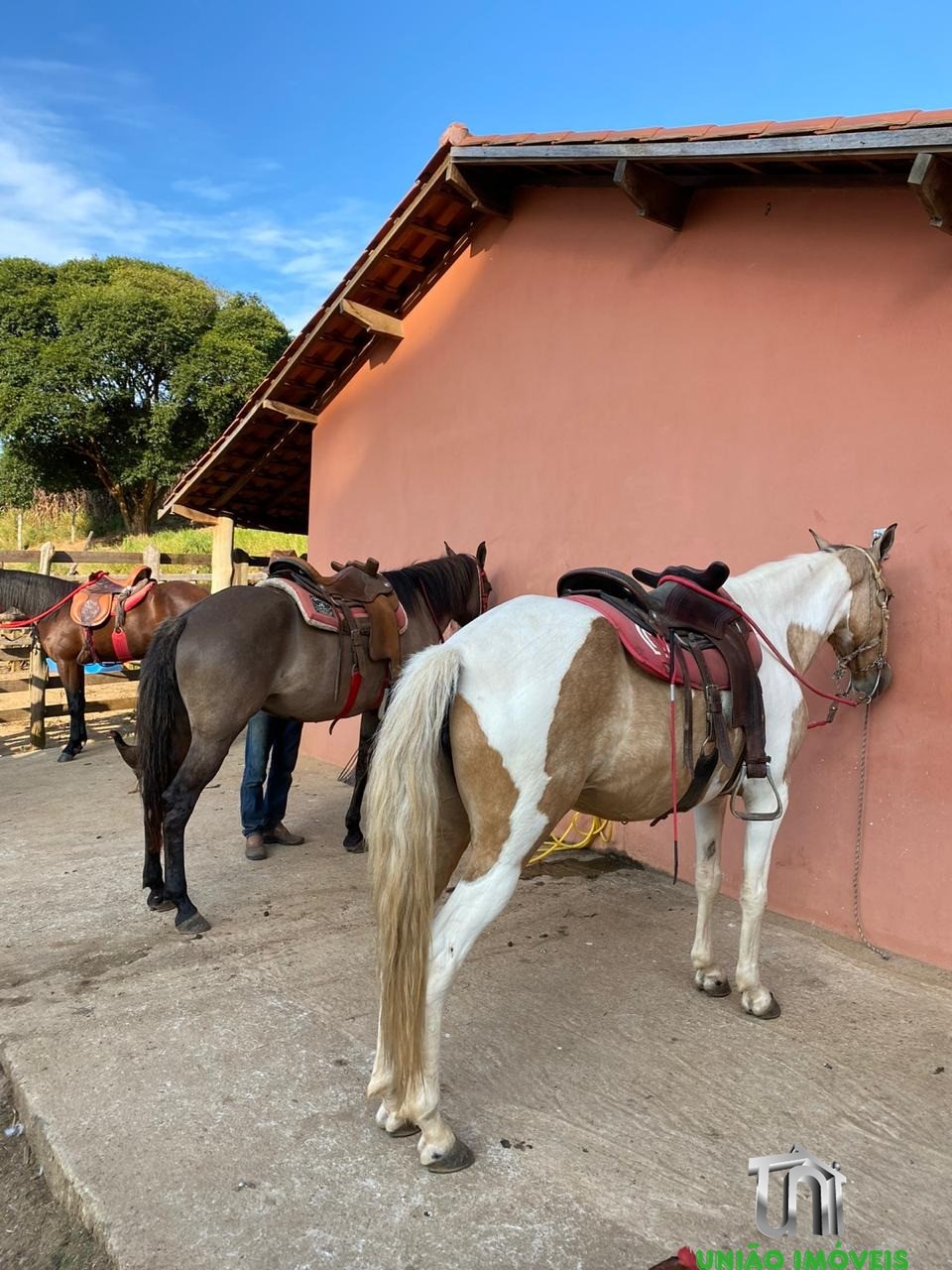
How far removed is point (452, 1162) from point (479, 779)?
1029mm

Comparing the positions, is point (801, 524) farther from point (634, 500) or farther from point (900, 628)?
point (634, 500)

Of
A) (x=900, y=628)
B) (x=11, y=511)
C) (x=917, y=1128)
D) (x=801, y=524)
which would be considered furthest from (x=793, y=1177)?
(x=11, y=511)

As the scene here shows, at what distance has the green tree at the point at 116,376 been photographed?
81.8 ft

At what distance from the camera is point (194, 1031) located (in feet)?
9.79

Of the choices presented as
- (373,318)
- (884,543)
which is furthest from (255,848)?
(373,318)

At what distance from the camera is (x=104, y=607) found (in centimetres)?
803

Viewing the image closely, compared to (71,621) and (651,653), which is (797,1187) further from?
(71,621)

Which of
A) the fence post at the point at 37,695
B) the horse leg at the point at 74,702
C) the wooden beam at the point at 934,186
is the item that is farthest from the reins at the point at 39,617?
the wooden beam at the point at 934,186

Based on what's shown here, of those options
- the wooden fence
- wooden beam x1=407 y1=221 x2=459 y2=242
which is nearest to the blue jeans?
wooden beam x1=407 y1=221 x2=459 y2=242

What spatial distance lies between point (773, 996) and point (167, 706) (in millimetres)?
3015

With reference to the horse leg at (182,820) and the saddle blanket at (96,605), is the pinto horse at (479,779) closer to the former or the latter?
the horse leg at (182,820)

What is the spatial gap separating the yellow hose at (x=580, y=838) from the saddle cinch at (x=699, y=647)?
2.01 meters

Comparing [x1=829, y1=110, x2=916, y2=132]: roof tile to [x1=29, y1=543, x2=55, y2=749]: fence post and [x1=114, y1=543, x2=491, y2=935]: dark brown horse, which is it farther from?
[x1=29, y1=543, x2=55, y2=749]: fence post

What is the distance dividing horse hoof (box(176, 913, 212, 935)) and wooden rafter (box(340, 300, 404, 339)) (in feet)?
14.8
